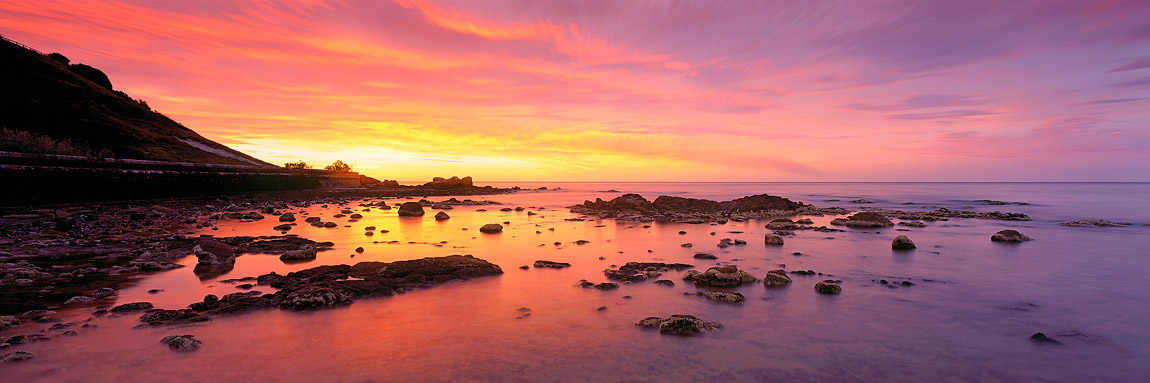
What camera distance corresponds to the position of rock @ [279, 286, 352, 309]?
10.4 m

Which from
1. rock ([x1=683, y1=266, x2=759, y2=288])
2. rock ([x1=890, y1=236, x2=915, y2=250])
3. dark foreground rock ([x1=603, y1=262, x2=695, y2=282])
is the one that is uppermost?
rock ([x1=890, y1=236, x2=915, y2=250])

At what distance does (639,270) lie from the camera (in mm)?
15148

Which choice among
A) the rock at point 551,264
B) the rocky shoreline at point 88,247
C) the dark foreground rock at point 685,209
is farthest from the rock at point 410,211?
the rock at point 551,264

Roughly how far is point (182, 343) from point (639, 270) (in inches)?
448

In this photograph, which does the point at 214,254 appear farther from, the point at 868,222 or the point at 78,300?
the point at 868,222

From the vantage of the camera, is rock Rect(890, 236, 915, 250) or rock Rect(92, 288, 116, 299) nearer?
rock Rect(92, 288, 116, 299)

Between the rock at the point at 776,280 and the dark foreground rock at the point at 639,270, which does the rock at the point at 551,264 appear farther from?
the rock at the point at 776,280

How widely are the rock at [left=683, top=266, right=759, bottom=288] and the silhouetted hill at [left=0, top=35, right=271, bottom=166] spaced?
2001 inches

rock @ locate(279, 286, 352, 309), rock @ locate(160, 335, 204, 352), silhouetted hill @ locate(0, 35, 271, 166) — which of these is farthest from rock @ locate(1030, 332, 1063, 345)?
silhouetted hill @ locate(0, 35, 271, 166)

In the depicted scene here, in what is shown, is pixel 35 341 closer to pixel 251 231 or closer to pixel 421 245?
pixel 421 245

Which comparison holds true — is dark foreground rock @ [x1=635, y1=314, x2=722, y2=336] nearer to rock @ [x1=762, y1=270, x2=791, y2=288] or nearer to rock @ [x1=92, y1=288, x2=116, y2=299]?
rock @ [x1=762, y1=270, x2=791, y2=288]

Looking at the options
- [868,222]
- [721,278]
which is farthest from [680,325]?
[868,222]

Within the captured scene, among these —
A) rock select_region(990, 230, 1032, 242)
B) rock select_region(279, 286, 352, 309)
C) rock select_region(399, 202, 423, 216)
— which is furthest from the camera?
rock select_region(399, 202, 423, 216)

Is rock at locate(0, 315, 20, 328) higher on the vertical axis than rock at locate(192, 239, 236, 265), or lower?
lower
